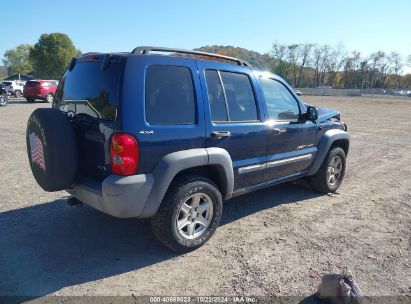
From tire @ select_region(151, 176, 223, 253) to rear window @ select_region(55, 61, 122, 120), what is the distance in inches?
39.3

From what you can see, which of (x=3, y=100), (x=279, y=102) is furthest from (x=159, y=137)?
(x=3, y=100)

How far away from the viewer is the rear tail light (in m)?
3.21

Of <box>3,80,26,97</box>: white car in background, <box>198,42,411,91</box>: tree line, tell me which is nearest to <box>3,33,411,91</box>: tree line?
<box>198,42,411,91</box>: tree line

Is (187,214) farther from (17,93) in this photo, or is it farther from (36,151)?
(17,93)

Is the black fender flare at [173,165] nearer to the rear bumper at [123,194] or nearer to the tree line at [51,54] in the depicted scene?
the rear bumper at [123,194]

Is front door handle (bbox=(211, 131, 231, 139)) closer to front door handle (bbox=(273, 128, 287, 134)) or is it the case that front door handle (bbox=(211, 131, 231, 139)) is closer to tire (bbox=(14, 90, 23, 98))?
front door handle (bbox=(273, 128, 287, 134))

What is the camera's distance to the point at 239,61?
14.8 feet

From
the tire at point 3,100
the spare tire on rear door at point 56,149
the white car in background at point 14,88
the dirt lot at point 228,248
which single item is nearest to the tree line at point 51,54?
the white car in background at point 14,88

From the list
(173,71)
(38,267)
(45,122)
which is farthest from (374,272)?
(45,122)

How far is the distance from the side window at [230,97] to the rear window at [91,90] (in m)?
1.07

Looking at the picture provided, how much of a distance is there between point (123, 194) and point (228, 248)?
4.54 feet

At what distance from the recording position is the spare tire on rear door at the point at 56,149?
11.2ft

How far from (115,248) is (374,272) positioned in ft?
8.66

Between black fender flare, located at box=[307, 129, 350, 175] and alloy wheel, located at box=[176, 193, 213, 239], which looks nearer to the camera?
alloy wheel, located at box=[176, 193, 213, 239]
